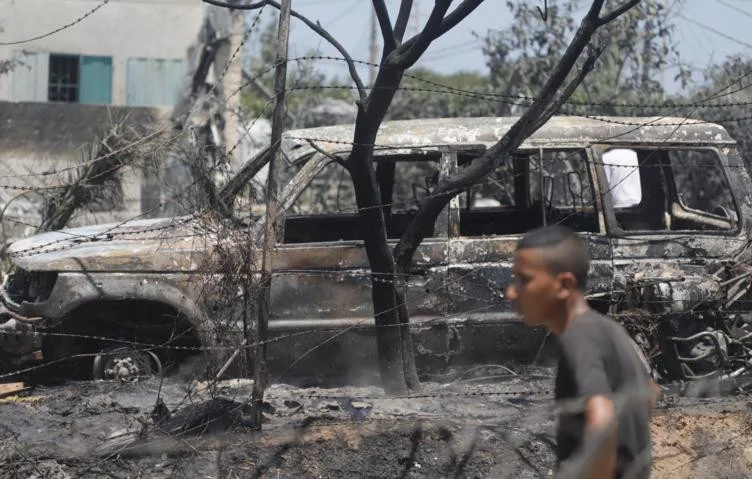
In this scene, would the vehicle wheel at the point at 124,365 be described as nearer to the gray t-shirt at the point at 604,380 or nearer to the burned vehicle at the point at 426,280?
the burned vehicle at the point at 426,280

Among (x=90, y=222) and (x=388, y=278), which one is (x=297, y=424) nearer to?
(x=388, y=278)

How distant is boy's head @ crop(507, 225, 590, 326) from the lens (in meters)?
2.93

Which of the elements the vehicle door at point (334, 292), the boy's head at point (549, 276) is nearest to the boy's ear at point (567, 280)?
the boy's head at point (549, 276)

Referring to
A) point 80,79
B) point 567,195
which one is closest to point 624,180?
point 567,195

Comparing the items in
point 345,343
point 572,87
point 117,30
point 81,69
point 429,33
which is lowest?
point 345,343

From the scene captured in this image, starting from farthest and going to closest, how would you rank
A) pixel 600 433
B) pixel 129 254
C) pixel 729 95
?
1. pixel 729 95
2. pixel 129 254
3. pixel 600 433

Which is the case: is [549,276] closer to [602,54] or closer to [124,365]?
[124,365]

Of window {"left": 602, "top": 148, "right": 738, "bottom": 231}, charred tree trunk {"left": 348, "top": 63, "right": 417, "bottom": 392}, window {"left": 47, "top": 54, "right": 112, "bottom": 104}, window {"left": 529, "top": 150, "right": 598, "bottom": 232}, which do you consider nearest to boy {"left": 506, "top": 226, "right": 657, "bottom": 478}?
charred tree trunk {"left": 348, "top": 63, "right": 417, "bottom": 392}

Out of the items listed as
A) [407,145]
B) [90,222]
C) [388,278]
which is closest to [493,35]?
[90,222]

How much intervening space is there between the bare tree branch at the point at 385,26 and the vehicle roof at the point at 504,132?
86 cm

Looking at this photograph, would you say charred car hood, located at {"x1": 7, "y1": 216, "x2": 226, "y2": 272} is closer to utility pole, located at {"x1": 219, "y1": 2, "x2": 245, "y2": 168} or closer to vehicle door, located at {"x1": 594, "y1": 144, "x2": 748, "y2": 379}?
vehicle door, located at {"x1": 594, "y1": 144, "x2": 748, "y2": 379}

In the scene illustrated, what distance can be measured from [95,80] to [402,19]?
40.6ft

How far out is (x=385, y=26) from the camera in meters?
6.24

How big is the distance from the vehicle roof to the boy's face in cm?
408
